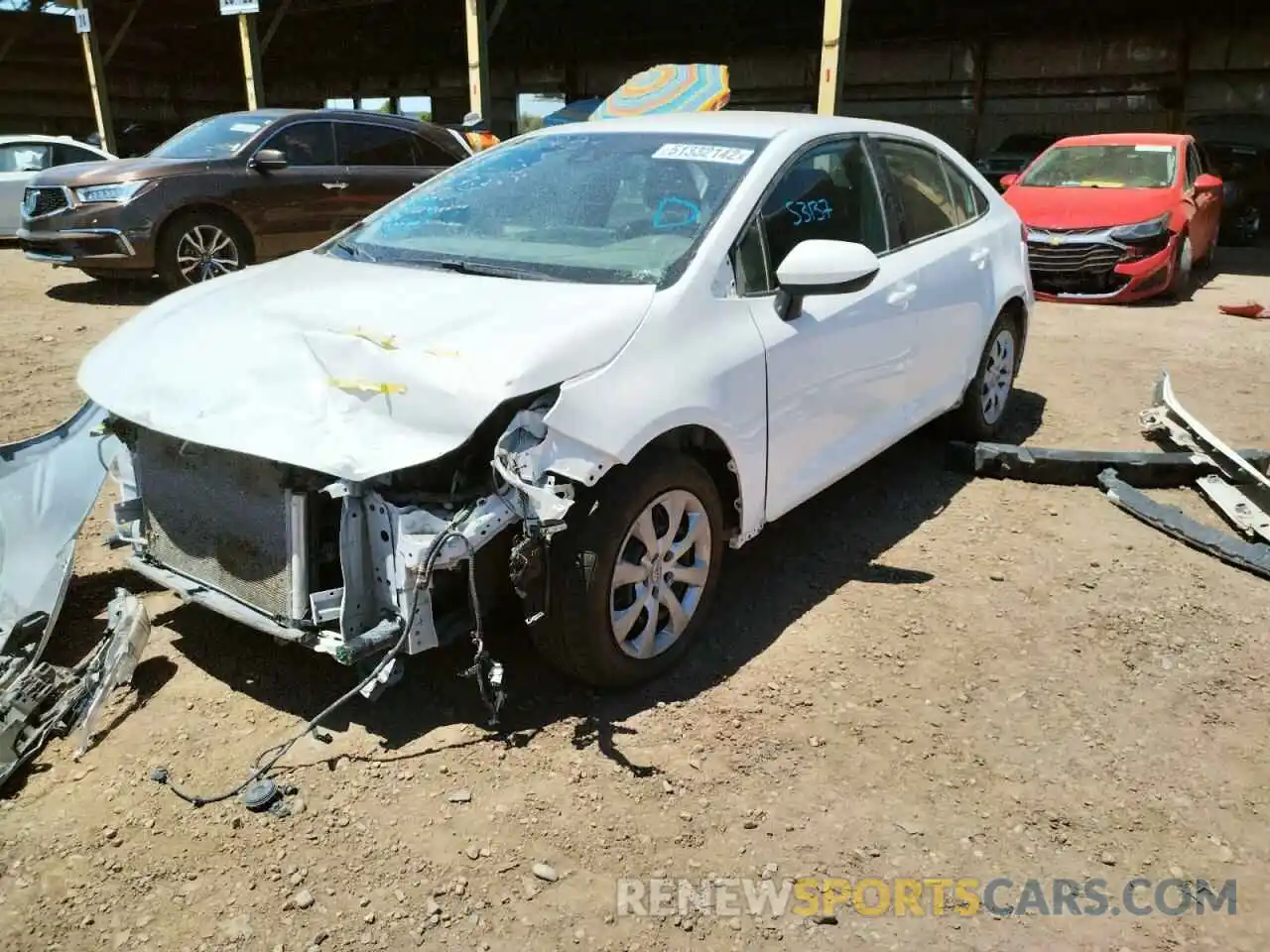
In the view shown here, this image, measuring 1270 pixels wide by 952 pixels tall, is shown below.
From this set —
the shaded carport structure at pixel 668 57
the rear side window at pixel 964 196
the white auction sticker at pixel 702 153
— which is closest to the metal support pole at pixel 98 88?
the shaded carport structure at pixel 668 57

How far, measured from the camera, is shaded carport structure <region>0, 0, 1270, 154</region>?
2000cm

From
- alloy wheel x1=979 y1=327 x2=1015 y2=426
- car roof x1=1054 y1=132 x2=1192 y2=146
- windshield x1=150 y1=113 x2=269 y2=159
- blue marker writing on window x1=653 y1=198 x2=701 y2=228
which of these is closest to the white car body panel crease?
blue marker writing on window x1=653 y1=198 x2=701 y2=228

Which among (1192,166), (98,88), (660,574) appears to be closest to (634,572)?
(660,574)

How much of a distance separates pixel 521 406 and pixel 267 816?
4.09 feet

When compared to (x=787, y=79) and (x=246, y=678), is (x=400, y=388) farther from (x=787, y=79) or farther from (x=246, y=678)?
(x=787, y=79)

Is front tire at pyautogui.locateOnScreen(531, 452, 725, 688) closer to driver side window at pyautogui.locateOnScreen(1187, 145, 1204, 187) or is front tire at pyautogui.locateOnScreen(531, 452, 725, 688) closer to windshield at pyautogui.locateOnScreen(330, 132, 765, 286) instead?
windshield at pyautogui.locateOnScreen(330, 132, 765, 286)

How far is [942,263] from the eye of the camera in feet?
14.2

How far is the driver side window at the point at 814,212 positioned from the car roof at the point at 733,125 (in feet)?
0.30

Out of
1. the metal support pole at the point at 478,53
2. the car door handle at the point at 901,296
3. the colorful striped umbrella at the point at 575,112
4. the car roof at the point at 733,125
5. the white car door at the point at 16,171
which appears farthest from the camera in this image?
the colorful striped umbrella at the point at 575,112

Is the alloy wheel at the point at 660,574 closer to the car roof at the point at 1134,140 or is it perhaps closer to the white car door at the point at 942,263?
the white car door at the point at 942,263

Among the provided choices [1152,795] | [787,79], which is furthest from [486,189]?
[787,79]

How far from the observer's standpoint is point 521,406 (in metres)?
2.64

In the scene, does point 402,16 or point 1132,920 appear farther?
point 402,16

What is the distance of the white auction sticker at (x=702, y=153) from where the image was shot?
3498mm
